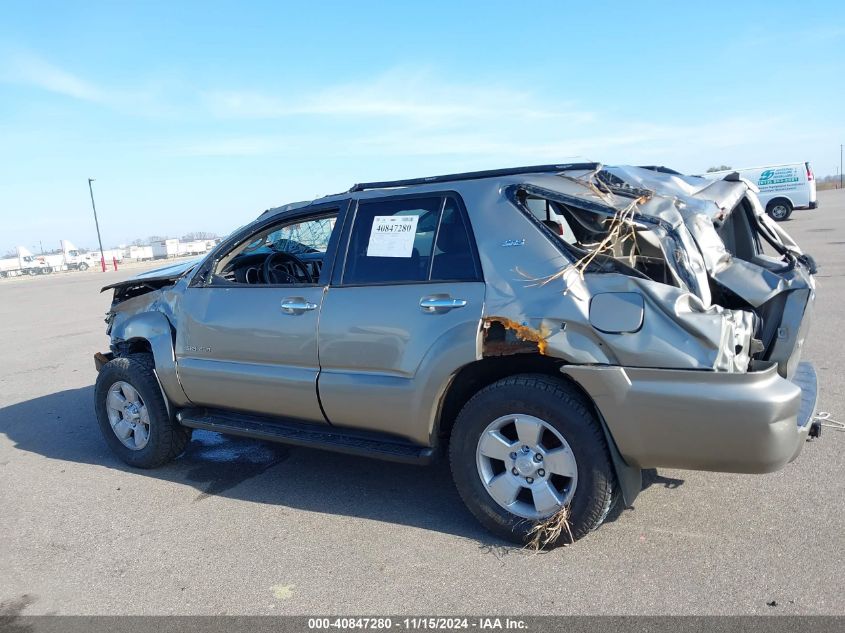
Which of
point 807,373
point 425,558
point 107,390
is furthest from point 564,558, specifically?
point 107,390

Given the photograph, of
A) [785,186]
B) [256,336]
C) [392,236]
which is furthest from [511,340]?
[785,186]

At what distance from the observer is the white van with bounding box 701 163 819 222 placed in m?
26.1

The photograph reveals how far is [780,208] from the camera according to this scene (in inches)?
1052

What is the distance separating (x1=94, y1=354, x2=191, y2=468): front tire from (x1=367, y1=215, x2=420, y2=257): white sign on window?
6.84 feet

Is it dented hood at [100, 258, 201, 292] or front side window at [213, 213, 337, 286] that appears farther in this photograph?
dented hood at [100, 258, 201, 292]

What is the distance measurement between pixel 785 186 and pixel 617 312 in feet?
88.3

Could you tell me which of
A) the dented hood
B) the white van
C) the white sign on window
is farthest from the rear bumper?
the white van

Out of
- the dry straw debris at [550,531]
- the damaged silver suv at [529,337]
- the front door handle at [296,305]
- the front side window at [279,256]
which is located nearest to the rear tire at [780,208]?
the damaged silver suv at [529,337]

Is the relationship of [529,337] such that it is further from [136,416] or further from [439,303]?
[136,416]

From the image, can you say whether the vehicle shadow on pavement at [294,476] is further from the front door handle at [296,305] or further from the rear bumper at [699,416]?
the front door handle at [296,305]

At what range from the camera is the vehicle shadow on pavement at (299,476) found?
4086mm

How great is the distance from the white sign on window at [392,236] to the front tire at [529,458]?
3.21 feet

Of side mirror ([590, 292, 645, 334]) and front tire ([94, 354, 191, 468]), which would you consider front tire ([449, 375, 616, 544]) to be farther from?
front tire ([94, 354, 191, 468])

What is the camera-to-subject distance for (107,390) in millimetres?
5266
